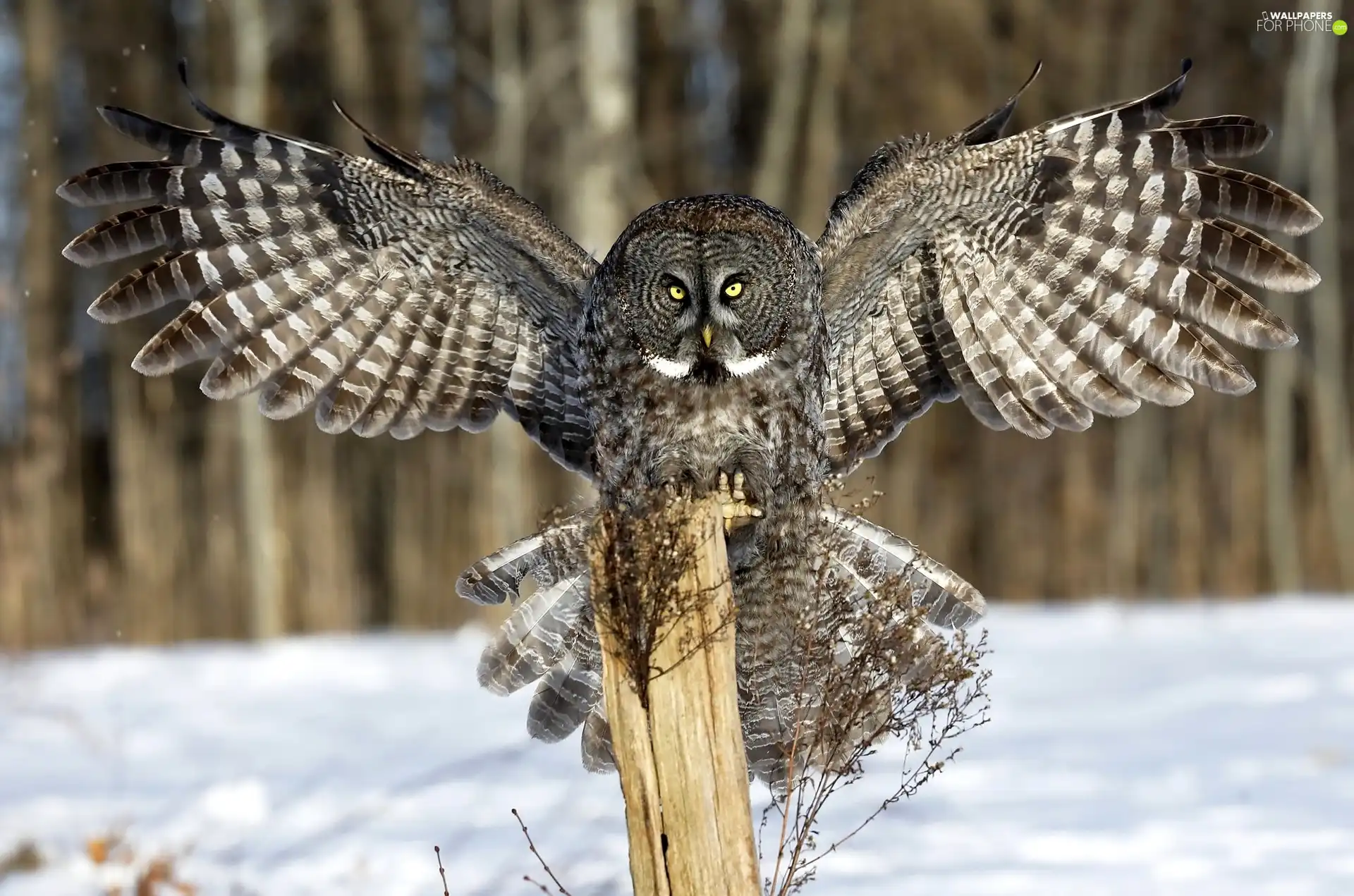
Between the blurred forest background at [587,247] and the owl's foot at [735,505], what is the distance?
500 cm

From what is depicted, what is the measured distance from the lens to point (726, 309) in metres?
3.73

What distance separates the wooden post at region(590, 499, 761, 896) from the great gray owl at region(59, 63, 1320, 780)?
741mm

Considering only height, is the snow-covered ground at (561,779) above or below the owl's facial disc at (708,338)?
below

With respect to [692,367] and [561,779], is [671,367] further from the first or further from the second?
[561,779]

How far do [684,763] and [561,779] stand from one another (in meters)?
2.96

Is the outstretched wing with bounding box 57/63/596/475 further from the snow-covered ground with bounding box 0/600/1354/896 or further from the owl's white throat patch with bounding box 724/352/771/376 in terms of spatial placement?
the snow-covered ground with bounding box 0/600/1354/896

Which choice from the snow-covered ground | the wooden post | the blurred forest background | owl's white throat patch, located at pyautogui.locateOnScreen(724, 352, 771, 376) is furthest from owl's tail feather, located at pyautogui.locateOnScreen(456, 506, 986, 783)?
the blurred forest background

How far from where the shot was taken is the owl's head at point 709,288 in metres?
3.70

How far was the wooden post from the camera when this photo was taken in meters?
2.79

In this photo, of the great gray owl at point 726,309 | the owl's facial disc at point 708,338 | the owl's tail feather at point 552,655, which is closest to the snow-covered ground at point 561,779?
the owl's tail feather at point 552,655

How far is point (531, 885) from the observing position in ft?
14.5

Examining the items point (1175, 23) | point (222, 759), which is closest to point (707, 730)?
point (222, 759)

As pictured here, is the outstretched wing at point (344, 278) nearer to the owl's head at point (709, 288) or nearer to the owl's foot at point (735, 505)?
the owl's head at point (709, 288)

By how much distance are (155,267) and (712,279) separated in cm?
151
